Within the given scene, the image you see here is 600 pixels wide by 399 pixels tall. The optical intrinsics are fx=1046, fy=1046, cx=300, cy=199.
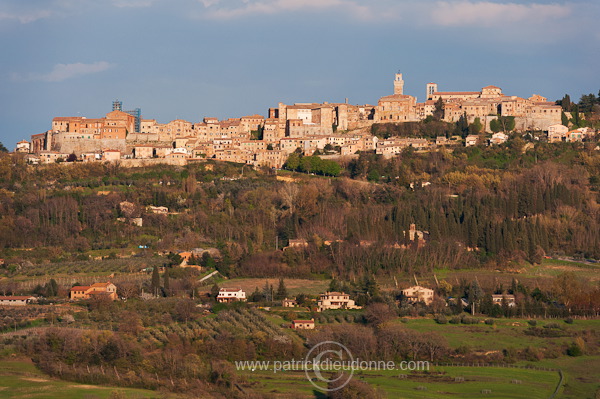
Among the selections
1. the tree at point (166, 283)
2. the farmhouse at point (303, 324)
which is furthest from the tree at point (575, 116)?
the farmhouse at point (303, 324)

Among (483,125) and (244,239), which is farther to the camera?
Result: (483,125)

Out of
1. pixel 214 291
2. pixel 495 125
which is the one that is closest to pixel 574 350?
pixel 214 291

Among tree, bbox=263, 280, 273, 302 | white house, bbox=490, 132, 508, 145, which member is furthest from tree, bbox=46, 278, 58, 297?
white house, bbox=490, 132, 508, 145

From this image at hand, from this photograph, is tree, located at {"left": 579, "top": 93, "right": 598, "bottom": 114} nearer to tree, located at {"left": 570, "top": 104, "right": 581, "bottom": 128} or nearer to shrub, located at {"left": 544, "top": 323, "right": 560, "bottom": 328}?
tree, located at {"left": 570, "top": 104, "right": 581, "bottom": 128}

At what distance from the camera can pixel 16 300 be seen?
52906mm

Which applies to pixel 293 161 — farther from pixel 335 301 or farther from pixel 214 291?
pixel 335 301

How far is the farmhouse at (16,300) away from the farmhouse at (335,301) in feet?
48.0

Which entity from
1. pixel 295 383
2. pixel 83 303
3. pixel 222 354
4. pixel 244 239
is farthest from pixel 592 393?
pixel 244 239

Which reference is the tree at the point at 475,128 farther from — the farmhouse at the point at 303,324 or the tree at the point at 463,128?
the farmhouse at the point at 303,324

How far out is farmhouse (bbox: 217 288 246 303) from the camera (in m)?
53.7

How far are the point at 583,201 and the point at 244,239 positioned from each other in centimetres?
2248

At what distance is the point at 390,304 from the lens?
2032 inches

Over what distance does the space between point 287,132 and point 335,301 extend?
1372 inches

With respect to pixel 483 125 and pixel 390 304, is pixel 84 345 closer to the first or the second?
pixel 390 304
